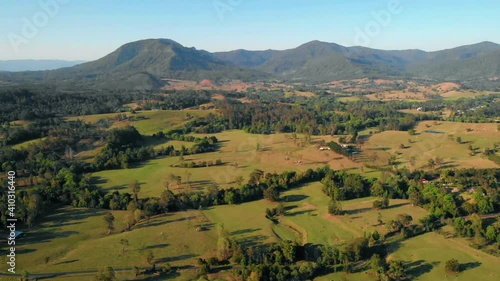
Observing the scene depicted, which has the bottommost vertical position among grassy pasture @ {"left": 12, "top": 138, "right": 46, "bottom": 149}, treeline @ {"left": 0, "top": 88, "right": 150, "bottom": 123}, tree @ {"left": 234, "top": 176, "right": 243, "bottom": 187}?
tree @ {"left": 234, "top": 176, "right": 243, "bottom": 187}

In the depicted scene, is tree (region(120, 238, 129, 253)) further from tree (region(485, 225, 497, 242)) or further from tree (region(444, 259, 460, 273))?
tree (region(485, 225, 497, 242))

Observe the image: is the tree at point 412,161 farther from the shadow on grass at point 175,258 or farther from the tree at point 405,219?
the shadow on grass at point 175,258

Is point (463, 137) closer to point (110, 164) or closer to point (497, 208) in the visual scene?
point (497, 208)

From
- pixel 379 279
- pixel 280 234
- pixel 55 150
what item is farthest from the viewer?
pixel 55 150

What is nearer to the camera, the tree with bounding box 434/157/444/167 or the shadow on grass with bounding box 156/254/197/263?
the shadow on grass with bounding box 156/254/197/263

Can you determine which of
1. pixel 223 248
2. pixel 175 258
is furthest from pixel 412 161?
pixel 175 258

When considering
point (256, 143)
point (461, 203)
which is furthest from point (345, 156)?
point (461, 203)

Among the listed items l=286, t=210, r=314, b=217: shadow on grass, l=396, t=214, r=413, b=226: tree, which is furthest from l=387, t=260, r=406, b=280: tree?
l=286, t=210, r=314, b=217: shadow on grass

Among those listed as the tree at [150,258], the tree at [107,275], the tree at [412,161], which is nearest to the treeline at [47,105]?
the tree at [150,258]
